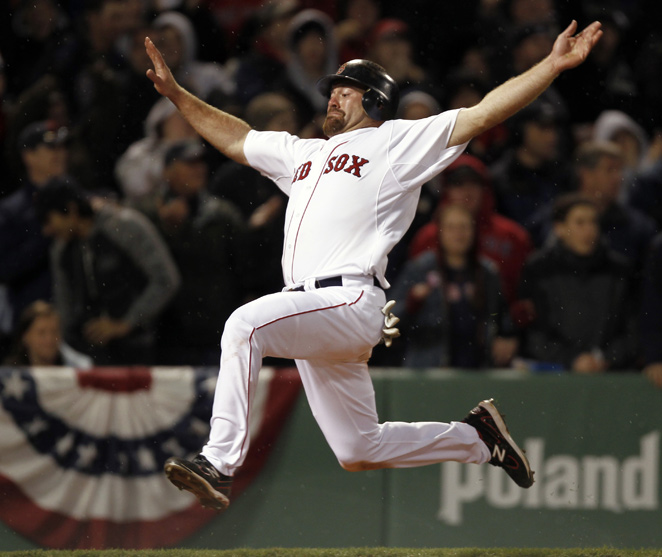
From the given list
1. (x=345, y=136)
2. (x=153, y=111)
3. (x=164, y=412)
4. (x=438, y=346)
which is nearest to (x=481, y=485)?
(x=438, y=346)

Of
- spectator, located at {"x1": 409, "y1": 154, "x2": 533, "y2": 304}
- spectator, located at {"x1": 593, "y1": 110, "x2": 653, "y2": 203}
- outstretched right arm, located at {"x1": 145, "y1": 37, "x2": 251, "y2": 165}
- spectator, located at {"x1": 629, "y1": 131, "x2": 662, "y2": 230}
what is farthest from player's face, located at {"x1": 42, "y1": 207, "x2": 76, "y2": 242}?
spectator, located at {"x1": 593, "y1": 110, "x2": 653, "y2": 203}

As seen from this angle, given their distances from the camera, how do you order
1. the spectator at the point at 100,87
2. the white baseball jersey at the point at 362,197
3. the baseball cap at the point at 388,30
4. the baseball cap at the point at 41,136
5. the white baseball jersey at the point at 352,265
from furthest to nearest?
the baseball cap at the point at 388,30 → the spectator at the point at 100,87 → the baseball cap at the point at 41,136 → the white baseball jersey at the point at 362,197 → the white baseball jersey at the point at 352,265

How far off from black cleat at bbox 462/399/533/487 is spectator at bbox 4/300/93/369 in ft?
8.56

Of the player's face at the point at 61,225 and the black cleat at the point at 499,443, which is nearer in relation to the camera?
the black cleat at the point at 499,443

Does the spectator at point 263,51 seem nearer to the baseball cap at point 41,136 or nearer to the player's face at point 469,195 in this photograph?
the baseball cap at point 41,136

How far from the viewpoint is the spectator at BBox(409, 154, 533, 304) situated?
6805mm

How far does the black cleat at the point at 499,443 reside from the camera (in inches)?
206

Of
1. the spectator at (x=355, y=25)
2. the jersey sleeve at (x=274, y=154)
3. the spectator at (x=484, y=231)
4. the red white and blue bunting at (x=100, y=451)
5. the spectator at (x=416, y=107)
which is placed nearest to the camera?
the jersey sleeve at (x=274, y=154)

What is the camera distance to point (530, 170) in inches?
306

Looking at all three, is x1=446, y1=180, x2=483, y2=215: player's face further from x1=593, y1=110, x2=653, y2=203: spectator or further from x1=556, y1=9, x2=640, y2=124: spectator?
x1=556, y1=9, x2=640, y2=124: spectator

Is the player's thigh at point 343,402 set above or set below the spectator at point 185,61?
below

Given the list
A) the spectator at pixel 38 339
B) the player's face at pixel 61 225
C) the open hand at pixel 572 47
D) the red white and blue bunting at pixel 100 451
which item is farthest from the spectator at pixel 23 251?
the open hand at pixel 572 47

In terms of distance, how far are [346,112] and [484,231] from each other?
2.18 metres

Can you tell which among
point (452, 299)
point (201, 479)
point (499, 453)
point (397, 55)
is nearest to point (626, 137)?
point (397, 55)
